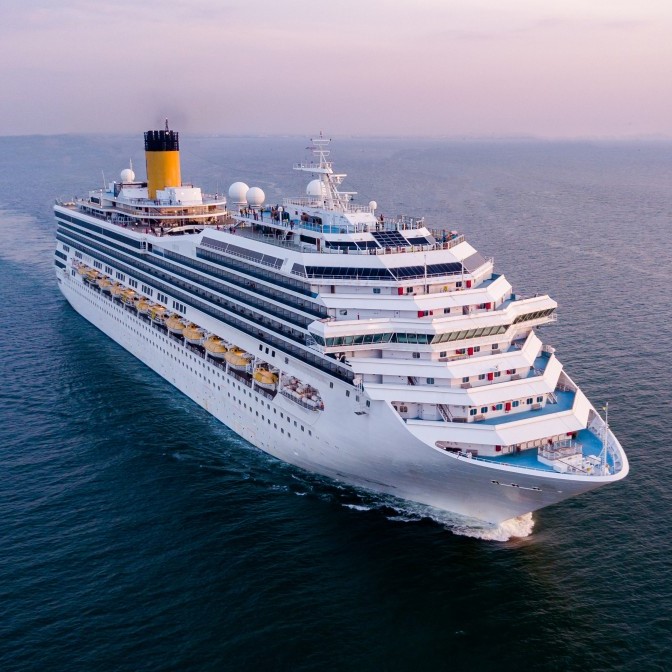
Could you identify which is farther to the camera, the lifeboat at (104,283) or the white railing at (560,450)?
the lifeboat at (104,283)

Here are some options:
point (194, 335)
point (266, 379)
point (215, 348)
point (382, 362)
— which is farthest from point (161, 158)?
point (382, 362)

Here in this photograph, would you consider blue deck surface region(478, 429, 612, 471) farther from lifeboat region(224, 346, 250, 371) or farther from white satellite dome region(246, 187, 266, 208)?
white satellite dome region(246, 187, 266, 208)

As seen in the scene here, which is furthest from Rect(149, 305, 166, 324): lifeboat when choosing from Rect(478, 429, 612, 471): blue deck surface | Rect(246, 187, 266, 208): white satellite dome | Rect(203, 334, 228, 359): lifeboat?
Rect(478, 429, 612, 471): blue deck surface

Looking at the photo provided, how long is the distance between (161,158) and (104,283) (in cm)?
1355

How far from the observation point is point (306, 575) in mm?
31906

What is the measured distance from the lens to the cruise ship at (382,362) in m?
32.4

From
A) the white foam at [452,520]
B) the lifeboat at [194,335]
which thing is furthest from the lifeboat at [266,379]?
the lifeboat at [194,335]

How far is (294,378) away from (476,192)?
124526mm

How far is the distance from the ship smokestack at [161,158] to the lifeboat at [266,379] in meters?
33.3

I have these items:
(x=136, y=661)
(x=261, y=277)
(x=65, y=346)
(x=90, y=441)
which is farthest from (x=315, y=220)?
(x=65, y=346)

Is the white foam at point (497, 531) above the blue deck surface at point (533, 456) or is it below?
below

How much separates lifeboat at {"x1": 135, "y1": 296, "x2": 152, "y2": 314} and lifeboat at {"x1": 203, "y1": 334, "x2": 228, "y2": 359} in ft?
37.2

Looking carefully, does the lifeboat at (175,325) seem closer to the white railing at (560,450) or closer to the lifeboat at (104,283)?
the lifeboat at (104,283)

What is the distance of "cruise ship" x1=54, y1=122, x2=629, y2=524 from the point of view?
106ft
